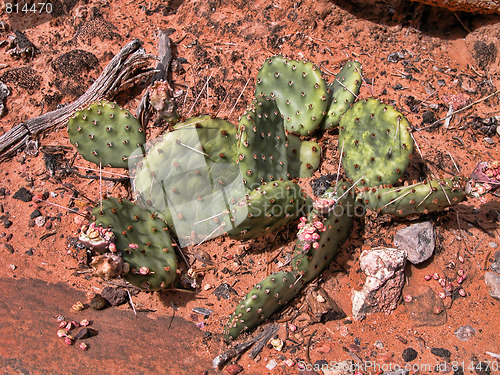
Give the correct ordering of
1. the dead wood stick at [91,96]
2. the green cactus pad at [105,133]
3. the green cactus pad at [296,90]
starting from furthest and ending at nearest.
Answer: the dead wood stick at [91,96] → the green cactus pad at [296,90] → the green cactus pad at [105,133]

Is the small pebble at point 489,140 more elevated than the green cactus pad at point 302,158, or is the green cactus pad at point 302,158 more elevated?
the green cactus pad at point 302,158

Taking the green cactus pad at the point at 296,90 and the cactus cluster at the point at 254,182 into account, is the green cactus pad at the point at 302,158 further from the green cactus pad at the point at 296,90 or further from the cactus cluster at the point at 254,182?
the green cactus pad at the point at 296,90

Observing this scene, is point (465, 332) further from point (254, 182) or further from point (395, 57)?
point (395, 57)

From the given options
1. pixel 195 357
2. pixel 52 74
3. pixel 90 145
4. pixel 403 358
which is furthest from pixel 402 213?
pixel 52 74

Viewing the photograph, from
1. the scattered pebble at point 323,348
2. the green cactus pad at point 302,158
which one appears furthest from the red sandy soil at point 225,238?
the green cactus pad at point 302,158

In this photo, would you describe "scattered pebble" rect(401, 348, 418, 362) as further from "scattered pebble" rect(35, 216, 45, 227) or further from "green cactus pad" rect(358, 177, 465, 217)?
"scattered pebble" rect(35, 216, 45, 227)

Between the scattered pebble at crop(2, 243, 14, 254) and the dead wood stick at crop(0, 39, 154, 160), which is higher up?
the dead wood stick at crop(0, 39, 154, 160)

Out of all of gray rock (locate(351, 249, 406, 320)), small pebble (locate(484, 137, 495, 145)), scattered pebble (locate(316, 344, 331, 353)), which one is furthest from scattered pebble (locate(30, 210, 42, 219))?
small pebble (locate(484, 137, 495, 145))
